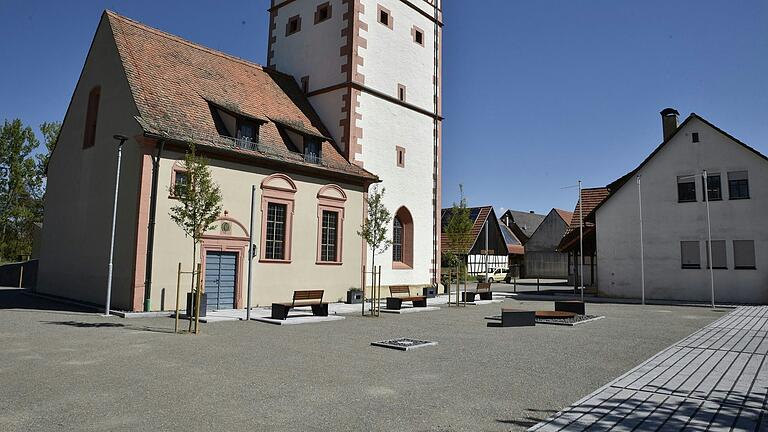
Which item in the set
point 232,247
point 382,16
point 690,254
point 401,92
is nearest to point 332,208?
point 232,247

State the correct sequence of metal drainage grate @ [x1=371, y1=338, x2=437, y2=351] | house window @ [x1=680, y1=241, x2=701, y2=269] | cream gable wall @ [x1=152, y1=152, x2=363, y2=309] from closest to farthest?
1. metal drainage grate @ [x1=371, y1=338, x2=437, y2=351]
2. cream gable wall @ [x1=152, y1=152, x2=363, y2=309]
3. house window @ [x1=680, y1=241, x2=701, y2=269]

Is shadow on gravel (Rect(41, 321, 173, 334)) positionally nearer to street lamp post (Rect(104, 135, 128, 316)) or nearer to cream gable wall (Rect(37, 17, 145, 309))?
street lamp post (Rect(104, 135, 128, 316))

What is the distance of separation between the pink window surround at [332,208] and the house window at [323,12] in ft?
32.5

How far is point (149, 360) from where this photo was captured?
931 cm

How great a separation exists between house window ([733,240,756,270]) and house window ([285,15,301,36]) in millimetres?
24992

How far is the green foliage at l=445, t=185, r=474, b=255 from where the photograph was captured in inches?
907

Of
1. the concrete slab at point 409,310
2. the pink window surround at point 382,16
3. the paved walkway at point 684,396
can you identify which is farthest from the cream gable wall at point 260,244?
the paved walkway at point 684,396

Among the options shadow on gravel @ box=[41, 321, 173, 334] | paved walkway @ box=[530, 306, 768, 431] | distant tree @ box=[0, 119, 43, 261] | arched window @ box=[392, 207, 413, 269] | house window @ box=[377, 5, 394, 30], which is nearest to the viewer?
paved walkway @ box=[530, 306, 768, 431]

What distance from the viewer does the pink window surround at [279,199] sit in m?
20.2

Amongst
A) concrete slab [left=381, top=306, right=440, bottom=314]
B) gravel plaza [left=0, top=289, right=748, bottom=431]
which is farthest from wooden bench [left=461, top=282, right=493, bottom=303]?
gravel plaza [left=0, top=289, right=748, bottom=431]

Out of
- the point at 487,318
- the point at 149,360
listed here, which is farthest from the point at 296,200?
the point at 149,360

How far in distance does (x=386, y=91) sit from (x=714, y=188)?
17.4m

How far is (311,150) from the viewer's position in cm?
2300

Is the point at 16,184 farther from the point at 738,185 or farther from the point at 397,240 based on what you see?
the point at 738,185
